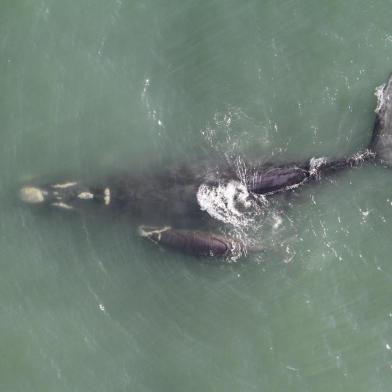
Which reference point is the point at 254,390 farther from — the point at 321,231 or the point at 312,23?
the point at 312,23

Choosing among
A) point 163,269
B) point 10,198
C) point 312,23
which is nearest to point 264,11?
point 312,23

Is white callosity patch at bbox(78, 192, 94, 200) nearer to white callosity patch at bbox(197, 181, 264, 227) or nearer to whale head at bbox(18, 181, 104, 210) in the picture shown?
whale head at bbox(18, 181, 104, 210)

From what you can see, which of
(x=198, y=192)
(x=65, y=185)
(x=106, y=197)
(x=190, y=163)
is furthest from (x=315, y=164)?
(x=65, y=185)

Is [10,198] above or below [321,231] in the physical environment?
above

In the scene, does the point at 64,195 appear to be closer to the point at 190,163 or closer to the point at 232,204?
the point at 190,163

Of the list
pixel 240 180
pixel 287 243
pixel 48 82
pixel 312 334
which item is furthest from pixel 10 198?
pixel 312 334

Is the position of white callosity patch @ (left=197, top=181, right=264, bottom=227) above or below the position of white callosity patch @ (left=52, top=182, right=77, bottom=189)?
below

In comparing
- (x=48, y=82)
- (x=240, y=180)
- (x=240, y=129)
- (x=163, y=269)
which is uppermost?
(x=48, y=82)

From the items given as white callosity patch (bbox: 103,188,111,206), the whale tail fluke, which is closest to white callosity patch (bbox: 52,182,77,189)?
white callosity patch (bbox: 103,188,111,206)
